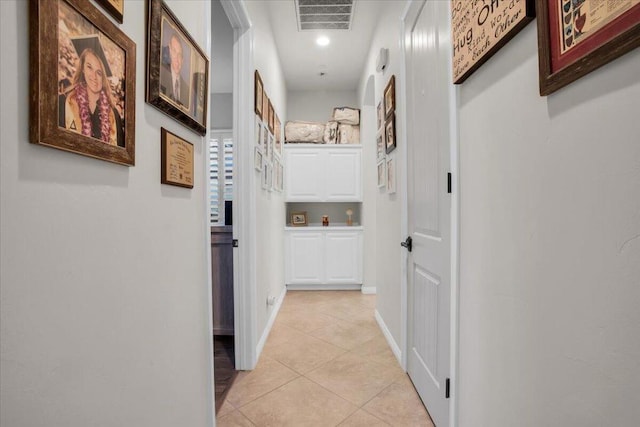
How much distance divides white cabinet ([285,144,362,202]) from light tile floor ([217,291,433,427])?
1.91 metres

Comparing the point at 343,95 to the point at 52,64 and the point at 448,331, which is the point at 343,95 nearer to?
the point at 448,331

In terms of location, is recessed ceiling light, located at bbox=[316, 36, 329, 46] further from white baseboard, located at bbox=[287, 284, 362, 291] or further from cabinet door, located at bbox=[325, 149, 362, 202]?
white baseboard, located at bbox=[287, 284, 362, 291]

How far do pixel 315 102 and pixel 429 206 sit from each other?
3743 millimetres

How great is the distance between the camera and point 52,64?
1.89ft

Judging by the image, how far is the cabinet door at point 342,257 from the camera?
170 inches

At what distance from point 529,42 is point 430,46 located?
0.88 meters

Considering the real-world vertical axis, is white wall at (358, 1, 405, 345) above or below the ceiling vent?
below

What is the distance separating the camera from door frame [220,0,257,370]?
7.09 feet

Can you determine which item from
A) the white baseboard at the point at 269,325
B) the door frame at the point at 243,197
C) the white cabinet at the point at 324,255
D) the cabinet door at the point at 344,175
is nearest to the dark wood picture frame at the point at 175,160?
the door frame at the point at 243,197

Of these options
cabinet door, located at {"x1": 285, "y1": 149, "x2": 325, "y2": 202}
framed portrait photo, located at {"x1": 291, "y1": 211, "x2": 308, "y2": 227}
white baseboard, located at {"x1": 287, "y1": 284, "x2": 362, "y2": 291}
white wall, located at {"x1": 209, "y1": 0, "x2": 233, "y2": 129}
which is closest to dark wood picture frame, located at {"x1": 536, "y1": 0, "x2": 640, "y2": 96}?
white wall, located at {"x1": 209, "y1": 0, "x2": 233, "y2": 129}

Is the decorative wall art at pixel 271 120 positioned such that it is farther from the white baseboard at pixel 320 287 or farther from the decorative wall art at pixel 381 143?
the white baseboard at pixel 320 287

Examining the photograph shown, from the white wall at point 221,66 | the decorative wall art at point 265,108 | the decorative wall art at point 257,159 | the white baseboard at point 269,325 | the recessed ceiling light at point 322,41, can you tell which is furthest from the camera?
the recessed ceiling light at point 322,41

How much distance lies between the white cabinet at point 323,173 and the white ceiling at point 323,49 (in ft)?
3.36

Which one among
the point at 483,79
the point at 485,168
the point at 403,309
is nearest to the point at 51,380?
the point at 485,168
